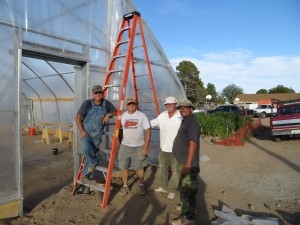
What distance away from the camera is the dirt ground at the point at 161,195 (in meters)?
4.93

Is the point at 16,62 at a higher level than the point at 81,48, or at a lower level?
lower

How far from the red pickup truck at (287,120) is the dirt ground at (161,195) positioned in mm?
4110

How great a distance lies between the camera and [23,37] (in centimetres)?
493

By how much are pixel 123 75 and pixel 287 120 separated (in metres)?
10.8

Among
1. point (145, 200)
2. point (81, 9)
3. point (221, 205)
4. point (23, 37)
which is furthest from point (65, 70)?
point (221, 205)

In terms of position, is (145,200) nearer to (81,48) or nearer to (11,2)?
(81,48)

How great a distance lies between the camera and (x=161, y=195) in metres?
6.00

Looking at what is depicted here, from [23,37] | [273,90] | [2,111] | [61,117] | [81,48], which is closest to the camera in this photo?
[2,111]

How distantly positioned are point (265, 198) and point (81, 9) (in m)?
5.32

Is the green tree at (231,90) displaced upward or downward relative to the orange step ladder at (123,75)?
upward

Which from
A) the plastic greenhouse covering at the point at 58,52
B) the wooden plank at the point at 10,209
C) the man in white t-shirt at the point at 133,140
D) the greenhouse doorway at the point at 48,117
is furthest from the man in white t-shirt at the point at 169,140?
the wooden plank at the point at 10,209

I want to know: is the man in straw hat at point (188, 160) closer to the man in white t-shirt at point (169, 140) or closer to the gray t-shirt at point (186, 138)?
the gray t-shirt at point (186, 138)

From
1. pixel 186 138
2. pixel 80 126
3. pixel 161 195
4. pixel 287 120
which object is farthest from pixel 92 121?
pixel 287 120

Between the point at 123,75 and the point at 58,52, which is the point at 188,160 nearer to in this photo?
the point at 123,75
